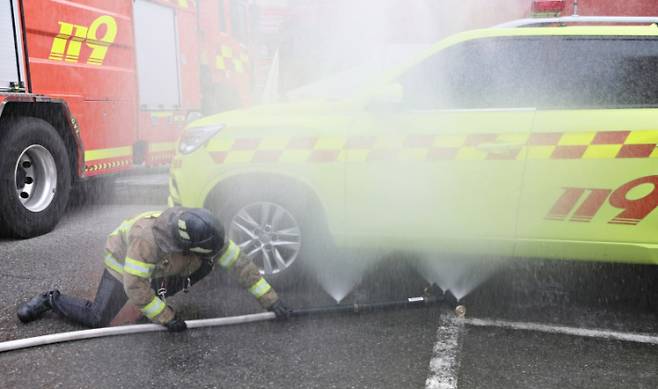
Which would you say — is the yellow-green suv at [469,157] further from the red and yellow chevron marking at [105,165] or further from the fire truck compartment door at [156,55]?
Result: the fire truck compartment door at [156,55]

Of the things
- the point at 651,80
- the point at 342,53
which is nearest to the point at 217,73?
the point at 342,53

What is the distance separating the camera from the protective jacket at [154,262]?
10.1 ft

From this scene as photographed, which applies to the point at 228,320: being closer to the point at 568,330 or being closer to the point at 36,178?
the point at 568,330

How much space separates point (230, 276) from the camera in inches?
165

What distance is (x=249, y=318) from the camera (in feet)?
11.1

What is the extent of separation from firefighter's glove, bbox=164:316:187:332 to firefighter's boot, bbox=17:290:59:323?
2.59 ft

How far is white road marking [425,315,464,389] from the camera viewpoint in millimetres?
2742

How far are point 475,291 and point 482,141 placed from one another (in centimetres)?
110


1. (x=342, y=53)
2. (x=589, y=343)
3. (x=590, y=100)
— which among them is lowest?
(x=589, y=343)

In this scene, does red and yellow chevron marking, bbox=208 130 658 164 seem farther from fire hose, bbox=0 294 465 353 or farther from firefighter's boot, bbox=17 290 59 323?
firefighter's boot, bbox=17 290 59 323

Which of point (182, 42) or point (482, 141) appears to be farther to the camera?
point (182, 42)

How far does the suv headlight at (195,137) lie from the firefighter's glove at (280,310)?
1193mm

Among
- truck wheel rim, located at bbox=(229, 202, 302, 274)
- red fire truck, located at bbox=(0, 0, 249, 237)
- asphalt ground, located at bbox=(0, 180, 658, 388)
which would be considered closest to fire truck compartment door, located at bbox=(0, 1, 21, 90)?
red fire truck, located at bbox=(0, 0, 249, 237)

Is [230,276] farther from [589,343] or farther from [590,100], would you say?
[590,100]
